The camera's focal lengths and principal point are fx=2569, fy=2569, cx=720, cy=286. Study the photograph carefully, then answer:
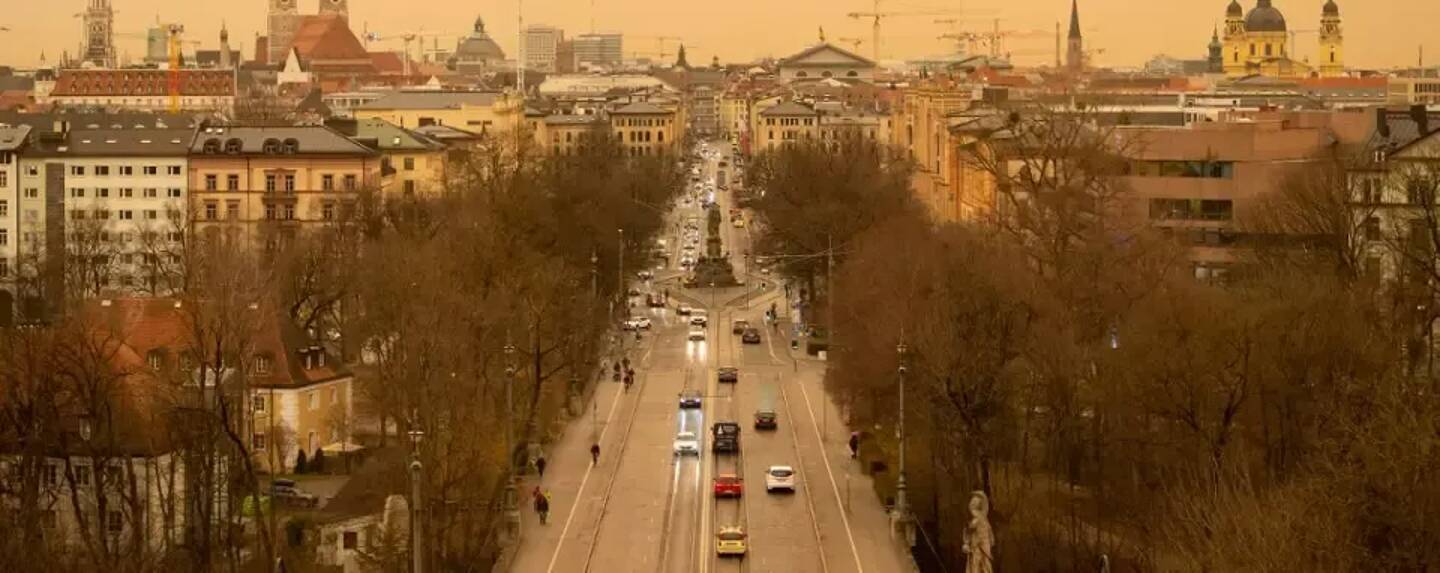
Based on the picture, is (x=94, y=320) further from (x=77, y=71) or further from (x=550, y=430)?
(x=77, y=71)

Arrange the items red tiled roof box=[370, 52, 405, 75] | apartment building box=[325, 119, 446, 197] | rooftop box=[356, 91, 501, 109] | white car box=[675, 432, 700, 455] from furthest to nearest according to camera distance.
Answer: red tiled roof box=[370, 52, 405, 75]
rooftop box=[356, 91, 501, 109]
apartment building box=[325, 119, 446, 197]
white car box=[675, 432, 700, 455]

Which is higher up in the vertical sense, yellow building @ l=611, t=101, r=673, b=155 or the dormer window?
yellow building @ l=611, t=101, r=673, b=155

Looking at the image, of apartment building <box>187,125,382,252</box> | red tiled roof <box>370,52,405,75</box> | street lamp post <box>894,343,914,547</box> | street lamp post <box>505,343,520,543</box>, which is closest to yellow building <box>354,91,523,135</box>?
apartment building <box>187,125,382,252</box>

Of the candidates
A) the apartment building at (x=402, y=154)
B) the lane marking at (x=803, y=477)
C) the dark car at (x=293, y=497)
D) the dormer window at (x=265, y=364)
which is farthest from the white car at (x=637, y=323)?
the dark car at (x=293, y=497)

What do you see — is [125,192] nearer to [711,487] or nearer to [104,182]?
[104,182]

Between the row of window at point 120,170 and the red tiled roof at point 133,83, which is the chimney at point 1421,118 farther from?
the red tiled roof at point 133,83

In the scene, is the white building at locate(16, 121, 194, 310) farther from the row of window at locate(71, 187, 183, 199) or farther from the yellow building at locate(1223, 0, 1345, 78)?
the yellow building at locate(1223, 0, 1345, 78)
